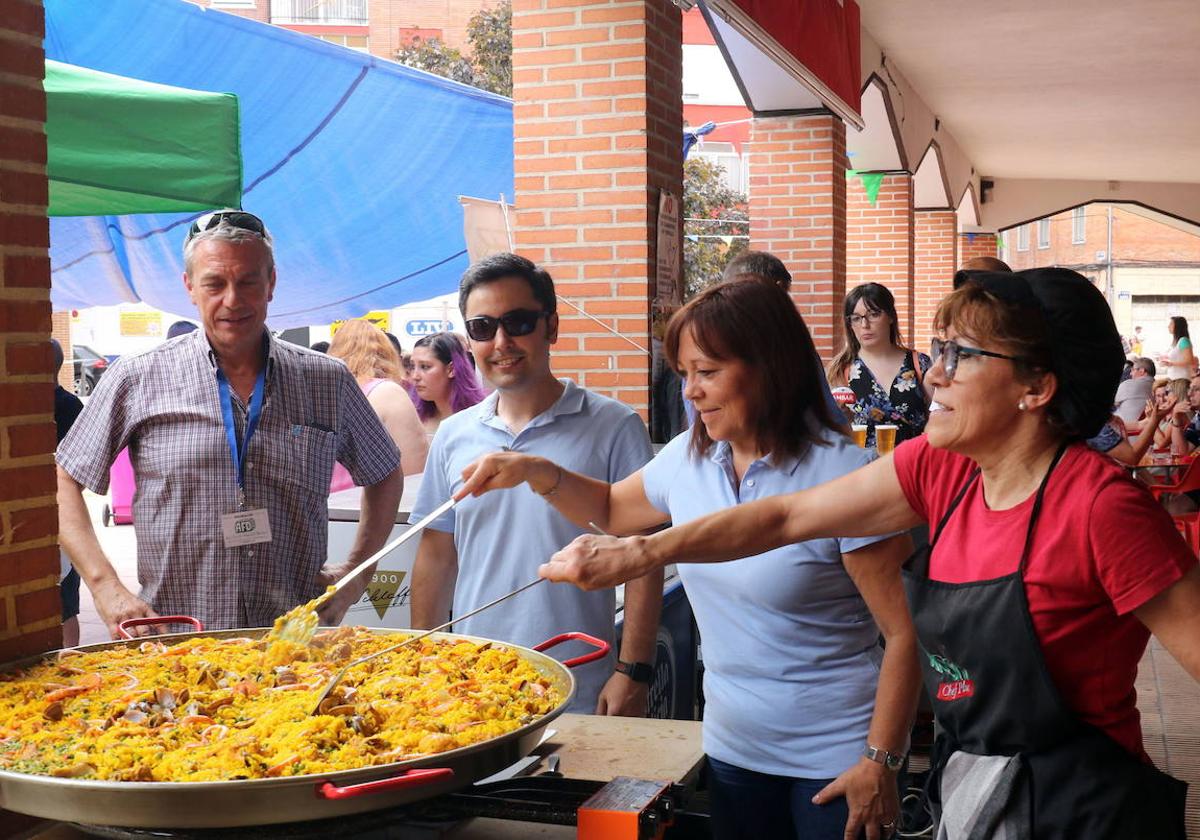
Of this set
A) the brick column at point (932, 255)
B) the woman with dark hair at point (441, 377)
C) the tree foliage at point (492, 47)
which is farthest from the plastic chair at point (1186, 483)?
the tree foliage at point (492, 47)

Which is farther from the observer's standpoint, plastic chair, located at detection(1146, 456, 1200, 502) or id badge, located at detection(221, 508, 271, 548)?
plastic chair, located at detection(1146, 456, 1200, 502)

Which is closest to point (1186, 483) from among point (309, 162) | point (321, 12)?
point (309, 162)

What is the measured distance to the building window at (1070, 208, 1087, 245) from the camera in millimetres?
46469

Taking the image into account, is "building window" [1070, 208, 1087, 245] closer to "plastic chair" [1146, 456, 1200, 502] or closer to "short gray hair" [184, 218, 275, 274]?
"plastic chair" [1146, 456, 1200, 502]

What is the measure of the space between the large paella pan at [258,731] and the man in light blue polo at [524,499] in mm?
624

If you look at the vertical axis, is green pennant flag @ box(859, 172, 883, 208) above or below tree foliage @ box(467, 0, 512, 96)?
below

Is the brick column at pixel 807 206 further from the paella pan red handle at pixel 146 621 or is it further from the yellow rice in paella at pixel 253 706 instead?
the yellow rice in paella at pixel 253 706

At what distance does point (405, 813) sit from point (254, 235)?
1.94 metres

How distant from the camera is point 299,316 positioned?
798 centimetres

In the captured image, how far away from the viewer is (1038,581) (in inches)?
68.5

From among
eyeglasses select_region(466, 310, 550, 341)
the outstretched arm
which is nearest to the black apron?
the outstretched arm

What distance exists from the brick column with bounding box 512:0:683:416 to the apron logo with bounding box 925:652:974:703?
3597 millimetres

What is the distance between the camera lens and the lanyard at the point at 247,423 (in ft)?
9.74

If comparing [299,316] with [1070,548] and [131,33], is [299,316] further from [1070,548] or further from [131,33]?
[1070,548]
